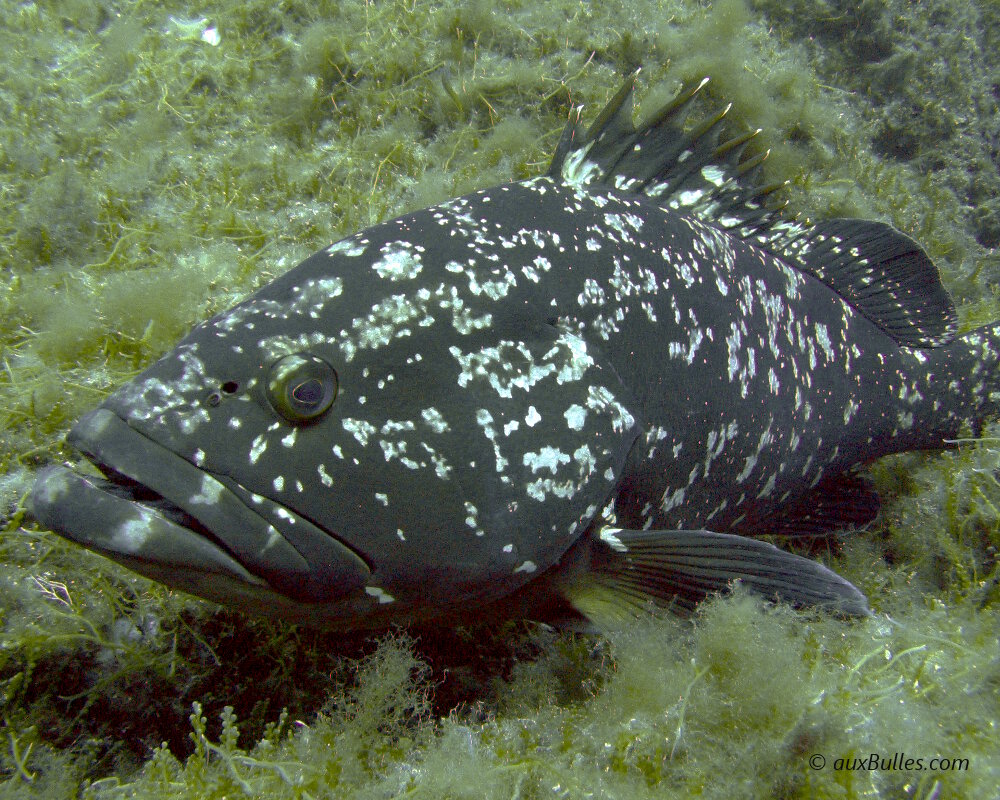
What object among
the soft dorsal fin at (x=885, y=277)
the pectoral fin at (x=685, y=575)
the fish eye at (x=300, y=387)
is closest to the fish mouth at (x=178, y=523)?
the fish eye at (x=300, y=387)

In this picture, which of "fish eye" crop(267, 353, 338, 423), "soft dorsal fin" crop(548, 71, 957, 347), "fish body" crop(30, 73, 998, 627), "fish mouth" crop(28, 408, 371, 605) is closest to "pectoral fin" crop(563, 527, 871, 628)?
"fish body" crop(30, 73, 998, 627)

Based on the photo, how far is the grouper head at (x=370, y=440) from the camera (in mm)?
1706

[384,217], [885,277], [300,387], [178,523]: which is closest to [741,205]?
[885,277]

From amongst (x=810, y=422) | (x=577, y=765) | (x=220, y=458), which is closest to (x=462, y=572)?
(x=577, y=765)

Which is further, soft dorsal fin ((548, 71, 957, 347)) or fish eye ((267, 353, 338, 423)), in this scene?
soft dorsal fin ((548, 71, 957, 347))

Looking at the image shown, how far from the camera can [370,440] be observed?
193cm

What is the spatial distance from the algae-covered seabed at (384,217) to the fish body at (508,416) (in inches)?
15.9

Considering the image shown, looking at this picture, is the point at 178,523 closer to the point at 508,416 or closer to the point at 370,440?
the point at 370,440

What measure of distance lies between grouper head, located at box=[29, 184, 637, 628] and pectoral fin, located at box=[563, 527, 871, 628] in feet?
0.78

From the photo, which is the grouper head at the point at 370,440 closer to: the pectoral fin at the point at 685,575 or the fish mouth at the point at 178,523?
the fish mouth at the point at 178,523

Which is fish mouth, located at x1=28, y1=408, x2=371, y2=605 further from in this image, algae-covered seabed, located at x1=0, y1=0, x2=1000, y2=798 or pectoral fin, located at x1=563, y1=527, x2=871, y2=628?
pectoral fin, located at x1=563, y1=527, x2=871, y2=628

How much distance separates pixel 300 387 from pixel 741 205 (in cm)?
284

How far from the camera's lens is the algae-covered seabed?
189cm

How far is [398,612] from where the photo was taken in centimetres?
211
